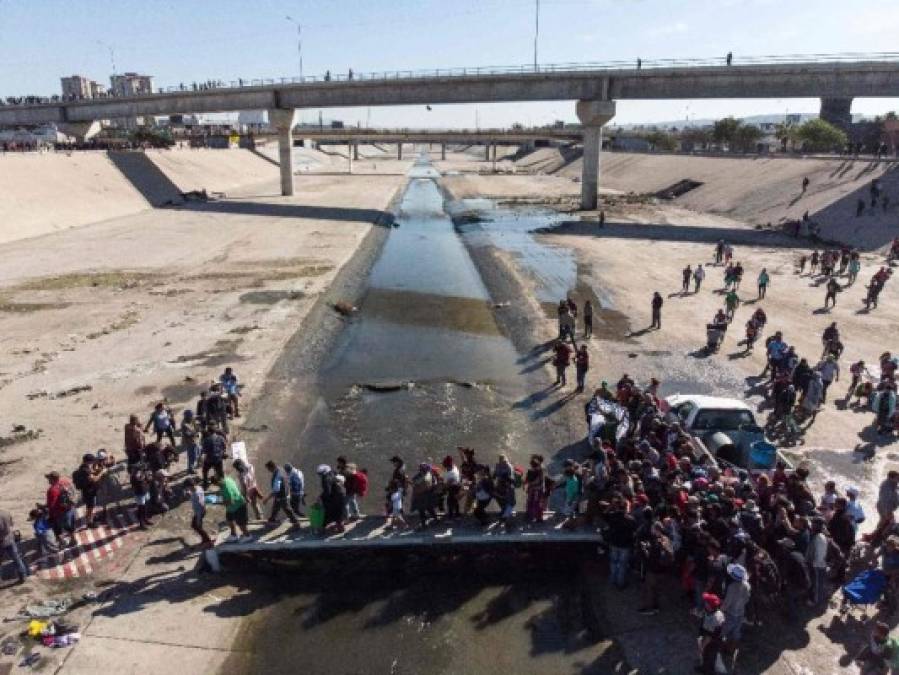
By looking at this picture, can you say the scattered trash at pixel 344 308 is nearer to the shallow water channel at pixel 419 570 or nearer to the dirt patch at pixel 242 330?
the shallow water channel at pixel 419 570

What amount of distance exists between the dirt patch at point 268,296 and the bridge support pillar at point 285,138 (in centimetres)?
5468

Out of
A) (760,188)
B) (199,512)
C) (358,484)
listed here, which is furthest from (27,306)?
(760,188)

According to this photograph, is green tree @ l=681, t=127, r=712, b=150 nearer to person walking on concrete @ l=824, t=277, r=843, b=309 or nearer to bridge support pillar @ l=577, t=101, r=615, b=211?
bridge support pillar @ l=577, t=101, r=615, b=211

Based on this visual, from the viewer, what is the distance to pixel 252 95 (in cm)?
8181

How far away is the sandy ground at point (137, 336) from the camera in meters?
10.6

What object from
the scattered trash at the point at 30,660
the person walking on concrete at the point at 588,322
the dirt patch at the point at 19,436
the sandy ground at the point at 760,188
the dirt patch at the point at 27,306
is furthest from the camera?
the sandy ground at the point at 760,188

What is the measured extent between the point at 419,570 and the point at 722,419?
295 inches

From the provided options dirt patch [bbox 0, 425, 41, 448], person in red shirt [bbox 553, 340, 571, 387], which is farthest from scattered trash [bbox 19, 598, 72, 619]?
person in red shirt [bbox 553, 340, 571, 387]

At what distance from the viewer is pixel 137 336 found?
25656mm

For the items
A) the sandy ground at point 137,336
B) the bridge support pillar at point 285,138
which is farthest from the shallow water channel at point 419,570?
the bridge support pillar at point 285,138

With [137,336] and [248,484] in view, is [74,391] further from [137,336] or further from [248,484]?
[248,484]

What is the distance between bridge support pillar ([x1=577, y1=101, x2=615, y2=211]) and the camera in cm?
6575

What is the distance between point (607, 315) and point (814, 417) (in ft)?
40.5

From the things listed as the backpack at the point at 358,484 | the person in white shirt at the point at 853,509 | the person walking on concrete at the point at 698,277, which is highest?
the person walking on concrete at the point at 698,277
